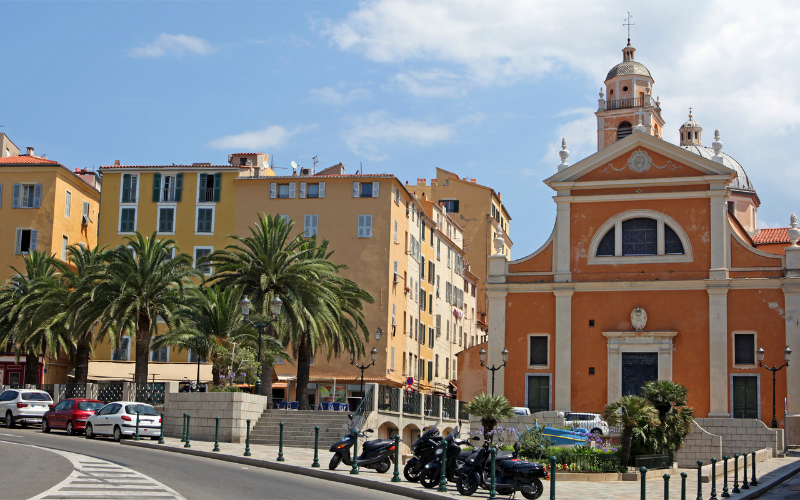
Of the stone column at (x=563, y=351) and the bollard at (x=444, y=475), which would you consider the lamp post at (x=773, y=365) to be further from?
the bollard at (x=444, y=475)

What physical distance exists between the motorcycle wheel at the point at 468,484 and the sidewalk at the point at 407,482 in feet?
0.46

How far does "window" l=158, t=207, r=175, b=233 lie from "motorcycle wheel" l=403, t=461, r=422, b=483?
4030 cm

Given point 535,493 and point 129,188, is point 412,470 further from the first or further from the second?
point 129,188

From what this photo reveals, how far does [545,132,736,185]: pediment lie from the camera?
1683 inches

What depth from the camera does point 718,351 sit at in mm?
40812

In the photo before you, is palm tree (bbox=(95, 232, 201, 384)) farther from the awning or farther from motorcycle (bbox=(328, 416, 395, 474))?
motorcycle (bbox=(328, 416, 395, 474))

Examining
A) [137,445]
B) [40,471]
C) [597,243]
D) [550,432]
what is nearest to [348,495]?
[40,471]

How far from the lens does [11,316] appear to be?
43.2 metres

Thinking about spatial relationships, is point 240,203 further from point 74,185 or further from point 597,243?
point 597,243

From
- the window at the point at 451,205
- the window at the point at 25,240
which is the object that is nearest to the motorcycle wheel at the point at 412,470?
the window at the point at 25,240

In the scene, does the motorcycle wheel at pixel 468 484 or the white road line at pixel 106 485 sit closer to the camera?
the white road line at pixel 106 485

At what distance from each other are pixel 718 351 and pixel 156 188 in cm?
3492

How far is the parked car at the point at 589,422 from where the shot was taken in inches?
1405

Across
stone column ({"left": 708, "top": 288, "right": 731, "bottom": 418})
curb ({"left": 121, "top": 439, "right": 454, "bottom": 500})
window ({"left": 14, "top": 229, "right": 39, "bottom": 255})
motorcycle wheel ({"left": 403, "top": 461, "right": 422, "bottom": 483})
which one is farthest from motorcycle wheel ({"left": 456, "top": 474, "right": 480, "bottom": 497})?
window ({"left": 14, "top": 229, "right": 39, "bottom": 255})
